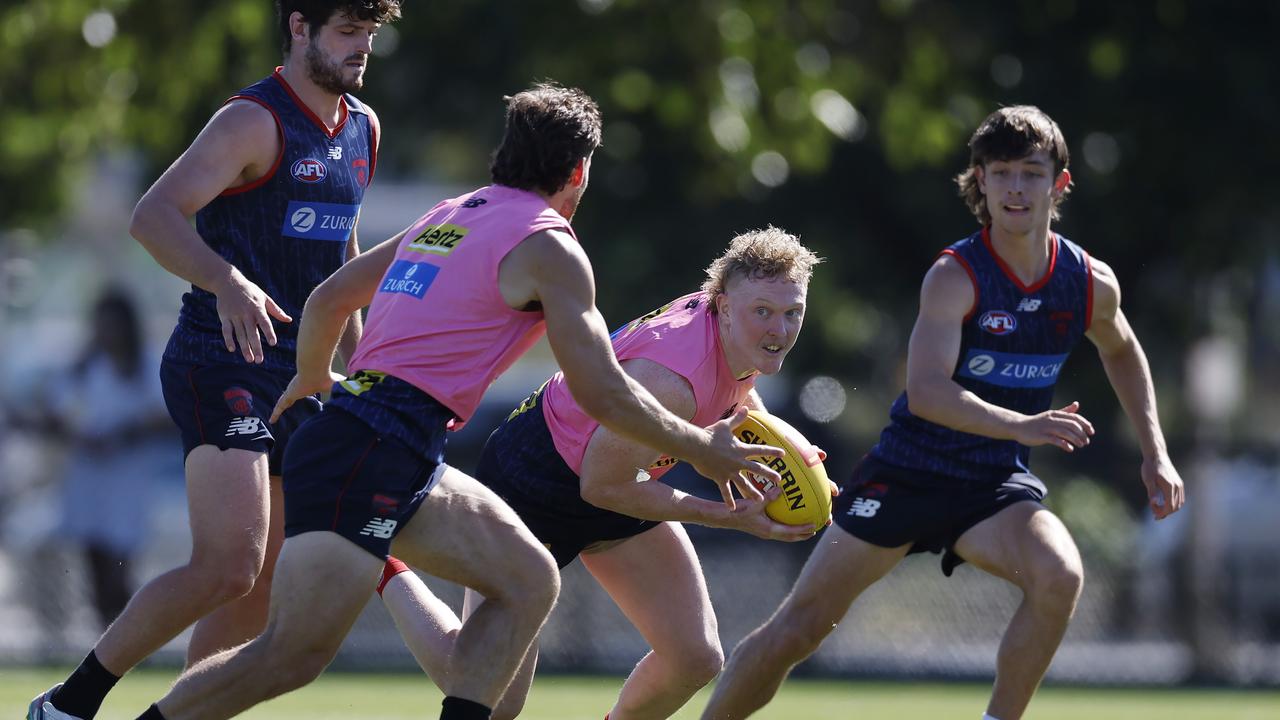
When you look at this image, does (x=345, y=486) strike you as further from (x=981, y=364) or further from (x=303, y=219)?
(x=981, y=364)

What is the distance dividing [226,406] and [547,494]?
104 centimetres

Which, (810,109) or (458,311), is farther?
(810,109)

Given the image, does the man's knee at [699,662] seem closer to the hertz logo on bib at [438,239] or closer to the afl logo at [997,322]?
the afl logo at [997,322]

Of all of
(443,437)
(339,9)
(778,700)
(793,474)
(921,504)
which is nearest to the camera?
(443,437)

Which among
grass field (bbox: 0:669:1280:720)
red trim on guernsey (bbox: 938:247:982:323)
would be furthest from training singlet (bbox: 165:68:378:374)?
grass field (bbox: 0:669:1280:720)

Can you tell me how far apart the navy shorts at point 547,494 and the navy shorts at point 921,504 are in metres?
0.84

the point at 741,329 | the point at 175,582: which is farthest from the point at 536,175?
the point at 175,582

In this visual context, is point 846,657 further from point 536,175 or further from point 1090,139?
point 536,175

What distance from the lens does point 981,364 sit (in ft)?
21.2

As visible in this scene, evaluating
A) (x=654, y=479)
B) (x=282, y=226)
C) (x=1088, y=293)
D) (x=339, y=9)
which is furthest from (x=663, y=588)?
(x=339, y=9)

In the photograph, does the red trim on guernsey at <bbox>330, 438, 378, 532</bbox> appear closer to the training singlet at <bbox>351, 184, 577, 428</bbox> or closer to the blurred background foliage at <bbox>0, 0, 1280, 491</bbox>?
the training singlet at <bbox>351, 184, 577, 428</bbox>

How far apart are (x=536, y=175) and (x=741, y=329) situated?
0.82 metres

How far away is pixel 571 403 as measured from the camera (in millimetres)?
5836

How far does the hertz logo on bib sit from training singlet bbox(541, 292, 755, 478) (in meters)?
0.69
